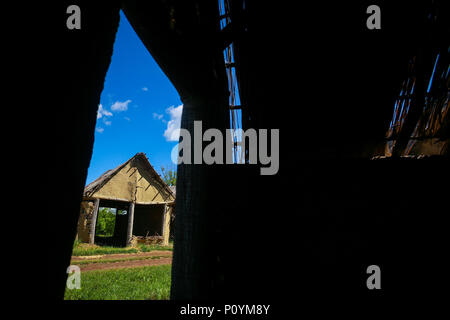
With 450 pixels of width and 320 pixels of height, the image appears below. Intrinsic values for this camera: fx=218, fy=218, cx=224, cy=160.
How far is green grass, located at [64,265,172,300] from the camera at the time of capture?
4.18 metres

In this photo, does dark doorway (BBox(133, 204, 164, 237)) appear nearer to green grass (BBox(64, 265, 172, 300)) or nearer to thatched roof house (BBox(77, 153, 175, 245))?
thatched roof house (BBox(77, 153, 175, 245))

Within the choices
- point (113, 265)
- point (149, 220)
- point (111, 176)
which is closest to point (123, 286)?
point (113, 265)

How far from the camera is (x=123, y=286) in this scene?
5.08 meters

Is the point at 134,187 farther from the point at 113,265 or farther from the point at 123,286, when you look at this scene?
the point at 123,286

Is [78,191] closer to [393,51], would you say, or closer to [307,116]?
[393,51]

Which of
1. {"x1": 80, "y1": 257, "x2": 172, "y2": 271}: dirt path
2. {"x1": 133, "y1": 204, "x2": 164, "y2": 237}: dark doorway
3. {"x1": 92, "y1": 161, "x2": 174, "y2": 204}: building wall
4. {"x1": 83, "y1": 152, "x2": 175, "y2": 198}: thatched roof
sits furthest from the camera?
{"x1": 133, "y1": 204, "x2": 164, "y2": 237}: dark doorway

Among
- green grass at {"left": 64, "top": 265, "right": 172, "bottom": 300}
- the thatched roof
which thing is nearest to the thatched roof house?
the thatched roof

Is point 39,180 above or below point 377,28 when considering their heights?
below

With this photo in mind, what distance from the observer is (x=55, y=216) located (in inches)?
23.5

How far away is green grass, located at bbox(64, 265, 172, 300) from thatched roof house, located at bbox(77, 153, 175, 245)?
724 centimetres

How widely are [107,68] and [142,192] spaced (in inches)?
613

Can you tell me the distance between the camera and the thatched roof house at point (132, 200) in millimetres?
12516

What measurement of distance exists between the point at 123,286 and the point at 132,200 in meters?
10.1
